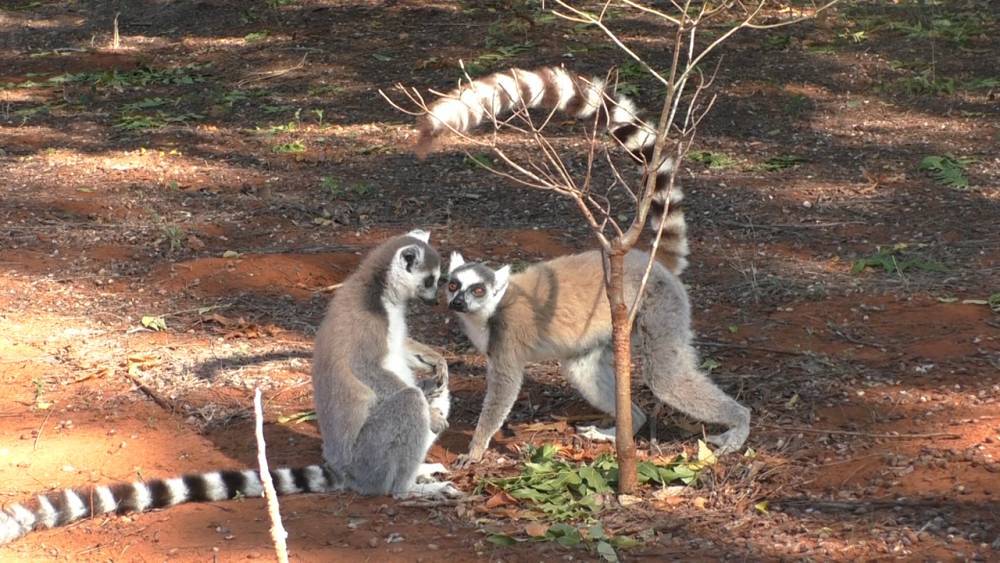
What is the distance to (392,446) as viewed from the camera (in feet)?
17.4

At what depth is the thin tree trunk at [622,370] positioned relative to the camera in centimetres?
466

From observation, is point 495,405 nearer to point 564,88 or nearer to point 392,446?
point 392,446

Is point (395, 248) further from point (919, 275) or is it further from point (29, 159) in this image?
point (29, 159)

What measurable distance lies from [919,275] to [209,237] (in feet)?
18.0

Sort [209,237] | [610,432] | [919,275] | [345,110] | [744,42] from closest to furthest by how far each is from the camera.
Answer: [610,432], [919,275], [209,237], [345,110], [744,42]

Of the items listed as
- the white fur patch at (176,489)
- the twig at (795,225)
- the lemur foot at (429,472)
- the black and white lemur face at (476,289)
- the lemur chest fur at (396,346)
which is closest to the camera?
the white fur patch at (176,489)

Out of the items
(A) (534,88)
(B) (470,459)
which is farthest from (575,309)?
(A) (534,88)

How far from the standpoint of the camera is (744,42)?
566 inches

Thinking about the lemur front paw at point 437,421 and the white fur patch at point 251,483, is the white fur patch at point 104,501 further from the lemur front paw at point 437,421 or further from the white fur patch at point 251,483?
the lemur front paw at point 437,421

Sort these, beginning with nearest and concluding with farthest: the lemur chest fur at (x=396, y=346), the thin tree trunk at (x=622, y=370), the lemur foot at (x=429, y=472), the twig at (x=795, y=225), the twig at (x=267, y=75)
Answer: the thin tree trunk at (x=622, y=370) → the lemur foot at (x=429, y=472) → the lemur chest fur at (x=396, y=346) → the twig at (x=795, y=225) → the twig at (x=267, y=75)

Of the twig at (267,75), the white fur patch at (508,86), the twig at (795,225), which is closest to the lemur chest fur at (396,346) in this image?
the white fur patch at (508,86)

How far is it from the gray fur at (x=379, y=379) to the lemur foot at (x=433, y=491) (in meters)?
0.02

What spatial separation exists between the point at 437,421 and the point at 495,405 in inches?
12.1

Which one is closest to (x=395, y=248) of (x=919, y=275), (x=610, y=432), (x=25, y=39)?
(x=610, y=432)
